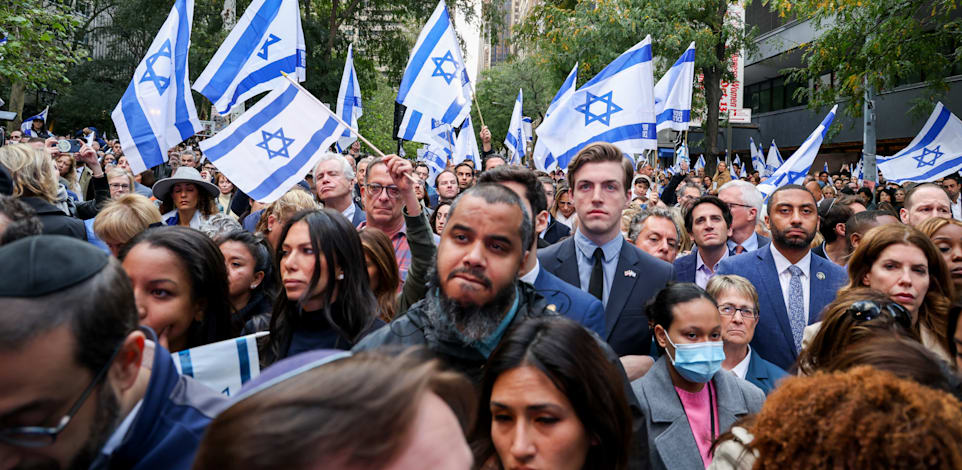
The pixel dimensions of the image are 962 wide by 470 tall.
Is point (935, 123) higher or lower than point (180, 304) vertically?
higher

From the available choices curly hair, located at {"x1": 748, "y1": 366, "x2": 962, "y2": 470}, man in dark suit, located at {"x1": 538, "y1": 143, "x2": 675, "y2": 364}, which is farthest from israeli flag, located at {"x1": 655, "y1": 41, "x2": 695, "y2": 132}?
curly hair, located at {"x1": 748, "y1": 366, "x2": 962, "y2": 470}

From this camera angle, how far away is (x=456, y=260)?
8.73 ft

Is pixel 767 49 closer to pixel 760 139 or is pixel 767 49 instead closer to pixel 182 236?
pixel 760 139

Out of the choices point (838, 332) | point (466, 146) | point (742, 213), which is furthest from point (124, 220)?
point (466, 146)

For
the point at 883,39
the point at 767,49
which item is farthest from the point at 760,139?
the point at 883,39

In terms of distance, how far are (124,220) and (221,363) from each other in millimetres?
2197

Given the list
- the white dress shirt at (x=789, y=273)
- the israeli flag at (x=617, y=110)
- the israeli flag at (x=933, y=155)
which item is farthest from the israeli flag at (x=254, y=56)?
the israeli flag at (x=933, y=155)

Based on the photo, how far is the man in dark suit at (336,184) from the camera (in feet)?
18.9

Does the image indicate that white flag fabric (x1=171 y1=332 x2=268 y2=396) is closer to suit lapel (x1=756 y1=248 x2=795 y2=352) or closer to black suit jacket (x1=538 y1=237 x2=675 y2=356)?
black suit jacket (x1=538 y1=237 x2=675 y2=356)

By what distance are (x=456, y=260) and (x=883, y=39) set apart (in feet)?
43.3

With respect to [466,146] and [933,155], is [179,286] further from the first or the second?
[933,155]

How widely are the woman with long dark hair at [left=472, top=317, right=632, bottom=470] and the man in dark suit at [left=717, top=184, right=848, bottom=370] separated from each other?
8.23 ft

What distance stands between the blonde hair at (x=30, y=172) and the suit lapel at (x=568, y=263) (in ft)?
11.0

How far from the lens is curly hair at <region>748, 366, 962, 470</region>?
1475 millimetres
